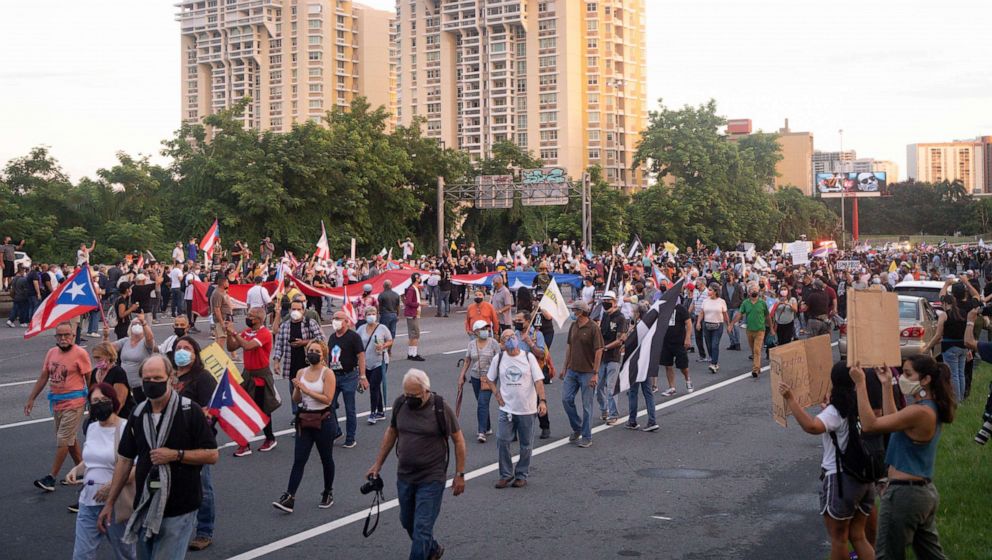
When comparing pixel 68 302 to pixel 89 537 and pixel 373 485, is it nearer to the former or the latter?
pixel 89 537

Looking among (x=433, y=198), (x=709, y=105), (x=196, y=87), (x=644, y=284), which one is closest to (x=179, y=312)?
(x=644, y=284)

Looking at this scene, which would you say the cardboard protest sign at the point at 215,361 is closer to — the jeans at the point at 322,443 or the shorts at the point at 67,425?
the jeans at the point at 322,443

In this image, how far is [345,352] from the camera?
1231 centimetres

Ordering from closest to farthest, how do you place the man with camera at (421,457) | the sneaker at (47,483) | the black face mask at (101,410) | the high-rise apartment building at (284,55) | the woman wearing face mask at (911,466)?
1. the woman wearing face mask at (911,466)
2. the black face mask at (101,410)
3. the man with camera at (421,457)
4. the sneaker at (47,483)
5. the high-rise apartment building at (284,55)

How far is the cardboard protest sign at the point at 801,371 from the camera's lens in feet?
22.4

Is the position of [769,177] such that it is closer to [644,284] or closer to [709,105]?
[709,105]

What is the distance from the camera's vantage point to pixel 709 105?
77312 mm

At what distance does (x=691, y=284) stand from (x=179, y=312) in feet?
52.4

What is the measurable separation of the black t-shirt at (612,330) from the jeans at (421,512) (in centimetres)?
635

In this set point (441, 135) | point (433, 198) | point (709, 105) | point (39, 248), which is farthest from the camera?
point (441, 135)

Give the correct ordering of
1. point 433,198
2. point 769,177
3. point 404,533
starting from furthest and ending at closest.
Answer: point 769,177, point 433,198, point 404,533

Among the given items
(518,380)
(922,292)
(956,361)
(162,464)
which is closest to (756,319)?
→ (922,292)

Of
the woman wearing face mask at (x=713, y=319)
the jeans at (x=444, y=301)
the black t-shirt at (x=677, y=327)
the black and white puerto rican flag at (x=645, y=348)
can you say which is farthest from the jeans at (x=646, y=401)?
the jeans at (x=444, y=301)

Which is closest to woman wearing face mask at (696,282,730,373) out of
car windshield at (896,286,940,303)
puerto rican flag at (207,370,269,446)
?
car windshield at (896,286,940,303)
